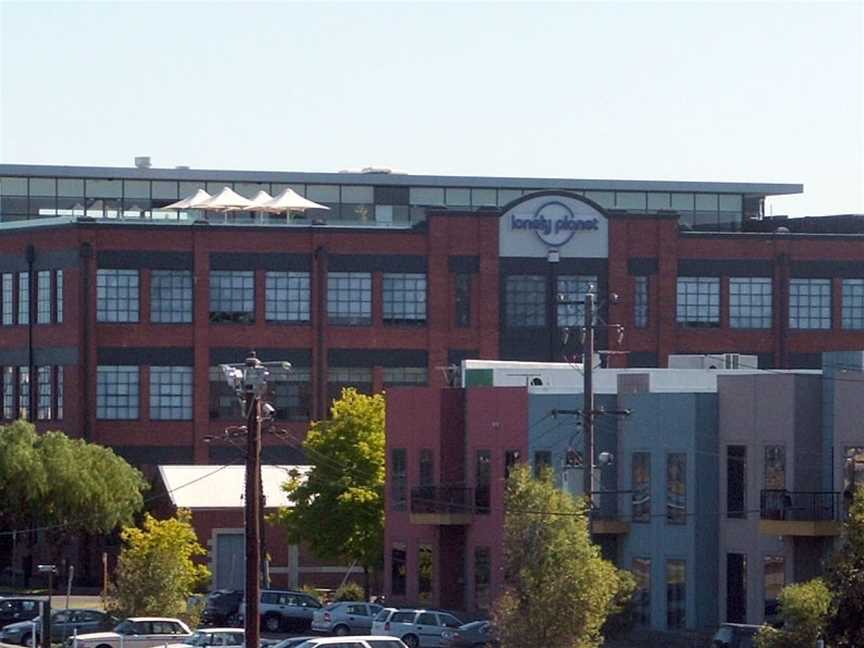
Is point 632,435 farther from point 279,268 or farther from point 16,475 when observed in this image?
point 279,268

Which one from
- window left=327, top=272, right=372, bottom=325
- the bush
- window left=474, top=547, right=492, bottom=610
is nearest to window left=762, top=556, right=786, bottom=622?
window left=474, top=547, right=492, bottom=610

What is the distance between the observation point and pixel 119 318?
301 ft

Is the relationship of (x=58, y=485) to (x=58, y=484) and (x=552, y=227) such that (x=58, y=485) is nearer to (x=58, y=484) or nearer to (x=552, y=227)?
(x=58, y=484)

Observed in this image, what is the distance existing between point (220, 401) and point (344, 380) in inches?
226

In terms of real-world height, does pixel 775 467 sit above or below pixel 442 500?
above

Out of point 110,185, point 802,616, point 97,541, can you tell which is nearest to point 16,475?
point 97,541

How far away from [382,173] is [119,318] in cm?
2263

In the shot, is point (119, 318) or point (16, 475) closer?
point (16, 475)

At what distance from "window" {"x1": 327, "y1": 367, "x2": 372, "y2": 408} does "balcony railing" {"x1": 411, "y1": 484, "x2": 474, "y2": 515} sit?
2606cm

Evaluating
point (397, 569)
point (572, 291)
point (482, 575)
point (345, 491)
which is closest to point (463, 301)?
point (572, 291)

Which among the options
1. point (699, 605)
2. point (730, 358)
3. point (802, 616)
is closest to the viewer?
point (802, 616)

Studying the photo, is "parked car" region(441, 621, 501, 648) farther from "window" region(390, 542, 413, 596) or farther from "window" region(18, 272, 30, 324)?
"window" region(18, 272, 30, 324)

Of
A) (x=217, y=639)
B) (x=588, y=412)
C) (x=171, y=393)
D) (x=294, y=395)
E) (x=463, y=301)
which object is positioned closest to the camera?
(x=588, y=412)

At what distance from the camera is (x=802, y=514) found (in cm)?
5394
